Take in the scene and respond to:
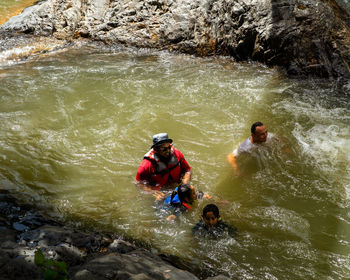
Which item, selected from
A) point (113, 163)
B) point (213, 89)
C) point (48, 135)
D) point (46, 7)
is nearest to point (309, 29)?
point (213, 89)

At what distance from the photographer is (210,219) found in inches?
174

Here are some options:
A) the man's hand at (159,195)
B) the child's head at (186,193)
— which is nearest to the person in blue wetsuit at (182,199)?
the child's head at (186,193)

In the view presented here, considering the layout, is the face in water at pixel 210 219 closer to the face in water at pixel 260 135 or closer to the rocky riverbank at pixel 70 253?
→ the rocky riverbank at pixel 70 253

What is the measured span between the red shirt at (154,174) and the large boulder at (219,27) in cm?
537

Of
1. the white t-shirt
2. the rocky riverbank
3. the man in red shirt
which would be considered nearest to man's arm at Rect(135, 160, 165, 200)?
the man in red shirt

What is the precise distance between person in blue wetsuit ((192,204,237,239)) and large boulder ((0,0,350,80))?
611 cm

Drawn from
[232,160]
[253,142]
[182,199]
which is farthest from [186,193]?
[253,142]

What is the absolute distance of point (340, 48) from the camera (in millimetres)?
8930

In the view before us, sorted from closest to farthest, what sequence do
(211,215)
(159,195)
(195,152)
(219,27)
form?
1. (211,215)
2. (159,195)
3. (195,152)
4. (219,27)

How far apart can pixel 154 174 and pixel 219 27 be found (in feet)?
23.0

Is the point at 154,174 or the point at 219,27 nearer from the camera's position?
the point at 154,174

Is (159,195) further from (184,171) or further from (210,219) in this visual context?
(210,219)

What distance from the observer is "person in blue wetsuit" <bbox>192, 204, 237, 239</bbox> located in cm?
441

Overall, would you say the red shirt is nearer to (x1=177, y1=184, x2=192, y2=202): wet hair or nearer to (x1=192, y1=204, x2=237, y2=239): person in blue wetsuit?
(x1=177, y1=184, x2=192, y2=202): wet hair
